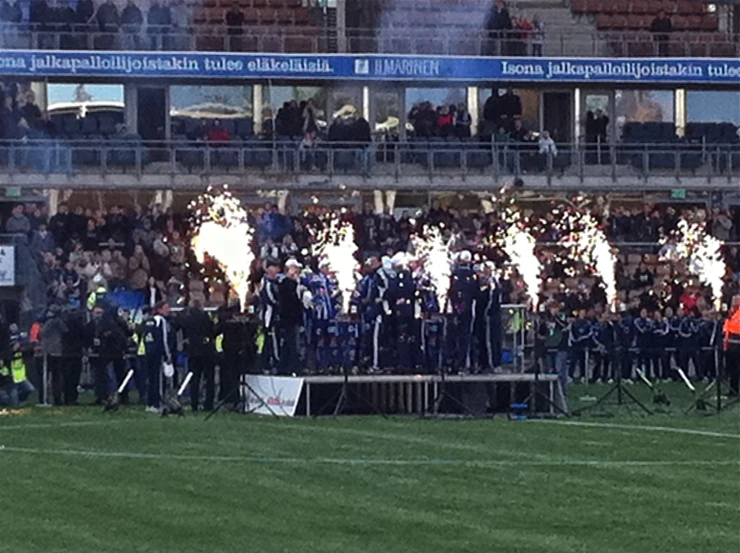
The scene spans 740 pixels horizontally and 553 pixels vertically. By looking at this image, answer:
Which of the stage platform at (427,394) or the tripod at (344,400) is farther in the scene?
the stage platform at (427,394)

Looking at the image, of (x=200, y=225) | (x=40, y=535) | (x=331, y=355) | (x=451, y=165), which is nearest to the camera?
(x=40, y=535)

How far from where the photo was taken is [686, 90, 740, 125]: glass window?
4697 centimetres

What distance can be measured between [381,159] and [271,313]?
14.8m

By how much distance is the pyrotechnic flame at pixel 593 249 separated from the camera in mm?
36438

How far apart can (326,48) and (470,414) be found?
58.9ft

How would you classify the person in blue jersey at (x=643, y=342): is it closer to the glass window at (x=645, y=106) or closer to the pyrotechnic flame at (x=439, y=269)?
the pyrotechnic flame at (x=439, y=269)

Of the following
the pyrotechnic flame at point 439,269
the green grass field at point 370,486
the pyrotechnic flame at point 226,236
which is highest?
the pyrotechnic flame at point 226,236

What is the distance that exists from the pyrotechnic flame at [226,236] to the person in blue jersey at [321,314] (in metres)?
2.26

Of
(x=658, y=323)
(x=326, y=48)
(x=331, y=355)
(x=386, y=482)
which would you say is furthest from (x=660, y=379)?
(x=386, y=482)

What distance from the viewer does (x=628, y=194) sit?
43938mm

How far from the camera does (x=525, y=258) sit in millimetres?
33062

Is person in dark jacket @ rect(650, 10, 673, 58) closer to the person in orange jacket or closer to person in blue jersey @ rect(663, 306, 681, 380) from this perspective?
person in blue jersey @ rect(663, 306, 681, 380)

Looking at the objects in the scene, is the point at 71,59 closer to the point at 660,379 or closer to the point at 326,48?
the point at 326,48

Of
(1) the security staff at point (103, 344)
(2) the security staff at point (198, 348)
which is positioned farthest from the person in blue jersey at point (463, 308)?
(1) the security staff at point (103, 344)
